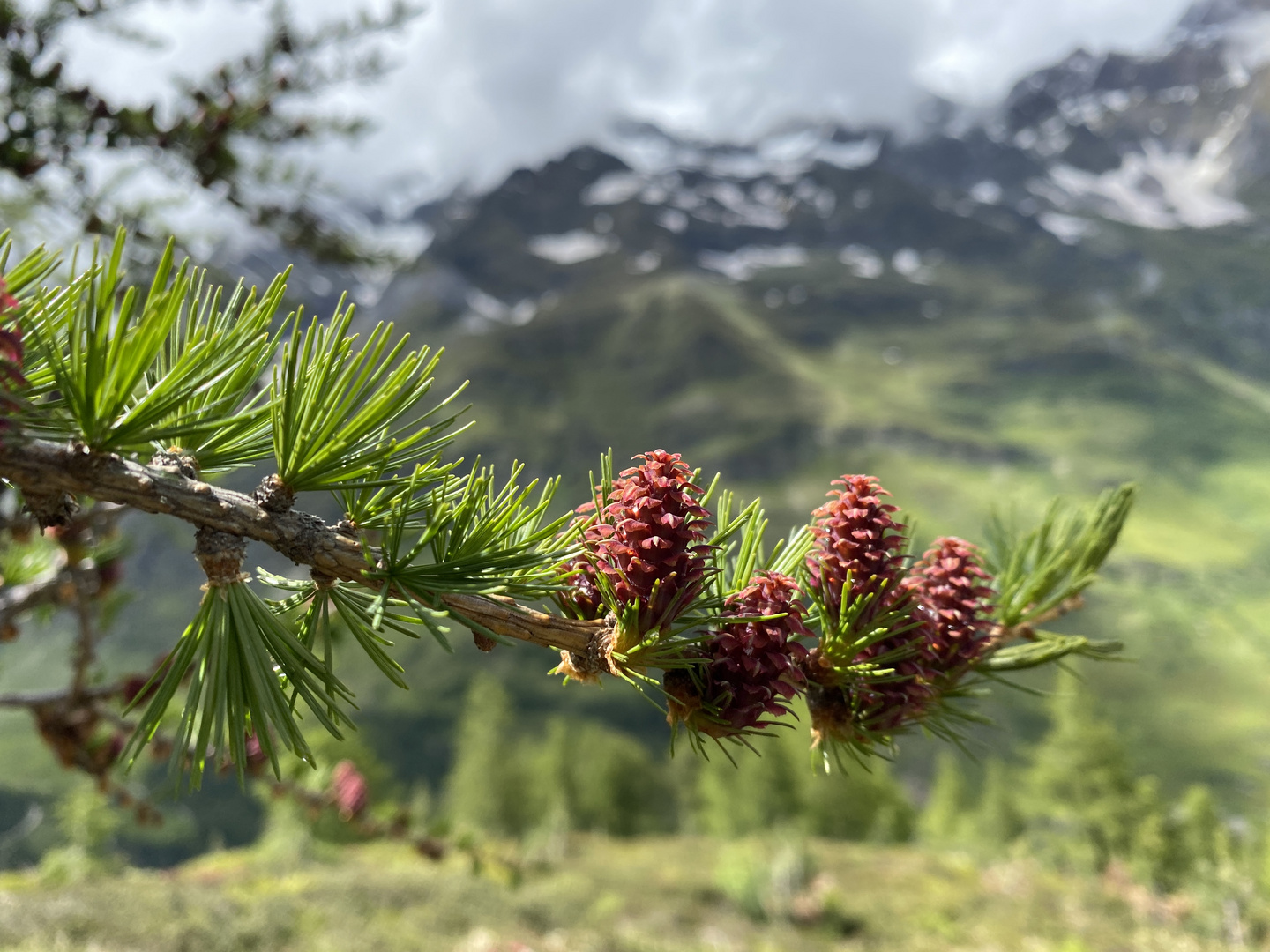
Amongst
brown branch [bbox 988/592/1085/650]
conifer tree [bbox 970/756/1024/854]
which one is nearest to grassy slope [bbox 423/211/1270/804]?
conifer tree [bbox 970/756/1024/854]

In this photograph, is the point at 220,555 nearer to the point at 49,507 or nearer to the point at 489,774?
the point at 49,507

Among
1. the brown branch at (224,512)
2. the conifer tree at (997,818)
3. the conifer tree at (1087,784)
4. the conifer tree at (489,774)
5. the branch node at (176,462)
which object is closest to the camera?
the brown branch at (224,512)

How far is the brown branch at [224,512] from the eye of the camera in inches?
36.1

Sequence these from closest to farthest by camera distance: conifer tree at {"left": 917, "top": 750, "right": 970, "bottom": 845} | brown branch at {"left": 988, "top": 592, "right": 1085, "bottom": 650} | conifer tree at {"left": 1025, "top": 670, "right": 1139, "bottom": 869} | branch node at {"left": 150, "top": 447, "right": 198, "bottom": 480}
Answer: branch node at {"left": 150, "top": 447, "right": 198, "bottom": 480} < brown branch at {"left": 988, "top": 592, "right": 1085, "bottom": 650} < conifer tree at {"left": 1025, "top": 670, "right": 1139, "bottom": 869} < conifer tree at {"left": 917, "top": 750, "right": 970, "bottom": 845}

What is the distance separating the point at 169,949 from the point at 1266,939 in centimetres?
1986

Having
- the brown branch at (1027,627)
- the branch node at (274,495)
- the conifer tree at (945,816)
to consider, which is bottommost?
the conifer tree at (945,816)

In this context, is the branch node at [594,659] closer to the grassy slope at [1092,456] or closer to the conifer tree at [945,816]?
the conifer tree at [945,816]

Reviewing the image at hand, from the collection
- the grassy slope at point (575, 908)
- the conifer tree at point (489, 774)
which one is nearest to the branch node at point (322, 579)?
the grassy slope at point (575, 908)

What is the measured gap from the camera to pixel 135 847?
86562mm

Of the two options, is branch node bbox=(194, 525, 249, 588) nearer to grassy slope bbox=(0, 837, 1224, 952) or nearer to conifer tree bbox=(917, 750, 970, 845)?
grassy slope bbox=(0, 837, 1224, 952)

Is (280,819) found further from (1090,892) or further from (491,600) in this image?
(491,600)

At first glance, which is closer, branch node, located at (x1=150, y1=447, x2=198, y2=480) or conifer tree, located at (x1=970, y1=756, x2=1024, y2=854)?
branch node, located at (x1=150, y1=447, x2=198, y2=480)

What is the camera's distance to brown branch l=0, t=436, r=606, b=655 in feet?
3.01

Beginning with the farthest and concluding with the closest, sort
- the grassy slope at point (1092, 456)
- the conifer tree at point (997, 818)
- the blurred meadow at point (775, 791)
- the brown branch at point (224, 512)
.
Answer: the grassy slope at point (1092, 456) → the conifer tree at point (997, 818) → the blurred meadow at point (775, 791) → the brown branch at point (224, 512)
